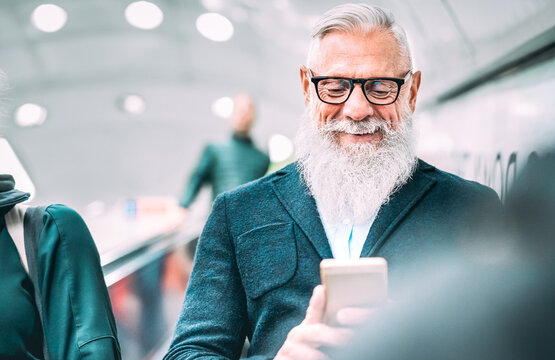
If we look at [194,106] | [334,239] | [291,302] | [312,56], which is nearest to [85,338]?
[291,302]

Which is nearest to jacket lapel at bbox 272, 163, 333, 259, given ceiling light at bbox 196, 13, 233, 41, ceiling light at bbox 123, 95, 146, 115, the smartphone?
the smartphone

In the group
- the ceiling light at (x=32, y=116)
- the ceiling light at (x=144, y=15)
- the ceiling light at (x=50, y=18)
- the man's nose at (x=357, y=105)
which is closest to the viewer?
the man's nose at (x=357, y=105)

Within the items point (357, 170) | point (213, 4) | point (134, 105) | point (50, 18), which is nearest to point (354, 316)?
point (357, 170)

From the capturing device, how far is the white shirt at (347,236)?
136cm

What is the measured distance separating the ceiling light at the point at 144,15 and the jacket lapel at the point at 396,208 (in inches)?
300

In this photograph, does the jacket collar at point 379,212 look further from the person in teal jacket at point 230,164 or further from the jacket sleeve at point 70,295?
the person in teal jacket at point 230,164

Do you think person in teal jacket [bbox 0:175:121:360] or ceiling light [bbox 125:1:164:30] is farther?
ceiling light [bbox 125:1:164:30]

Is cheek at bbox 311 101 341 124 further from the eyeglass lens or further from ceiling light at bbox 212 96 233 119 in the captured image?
ceiling light at bbox 212 96 233 119

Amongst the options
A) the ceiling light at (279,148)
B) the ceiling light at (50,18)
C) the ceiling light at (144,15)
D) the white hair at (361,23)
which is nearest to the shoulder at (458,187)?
the white hair at (361,23)

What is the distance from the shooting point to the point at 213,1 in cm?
784

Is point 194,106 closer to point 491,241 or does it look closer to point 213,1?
point 213,1

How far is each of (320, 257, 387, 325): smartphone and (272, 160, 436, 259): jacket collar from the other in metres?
0.33

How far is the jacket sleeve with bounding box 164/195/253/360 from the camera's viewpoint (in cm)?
132

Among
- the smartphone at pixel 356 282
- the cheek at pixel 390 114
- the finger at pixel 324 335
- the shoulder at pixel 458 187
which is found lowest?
the finger at pixel 324 335
